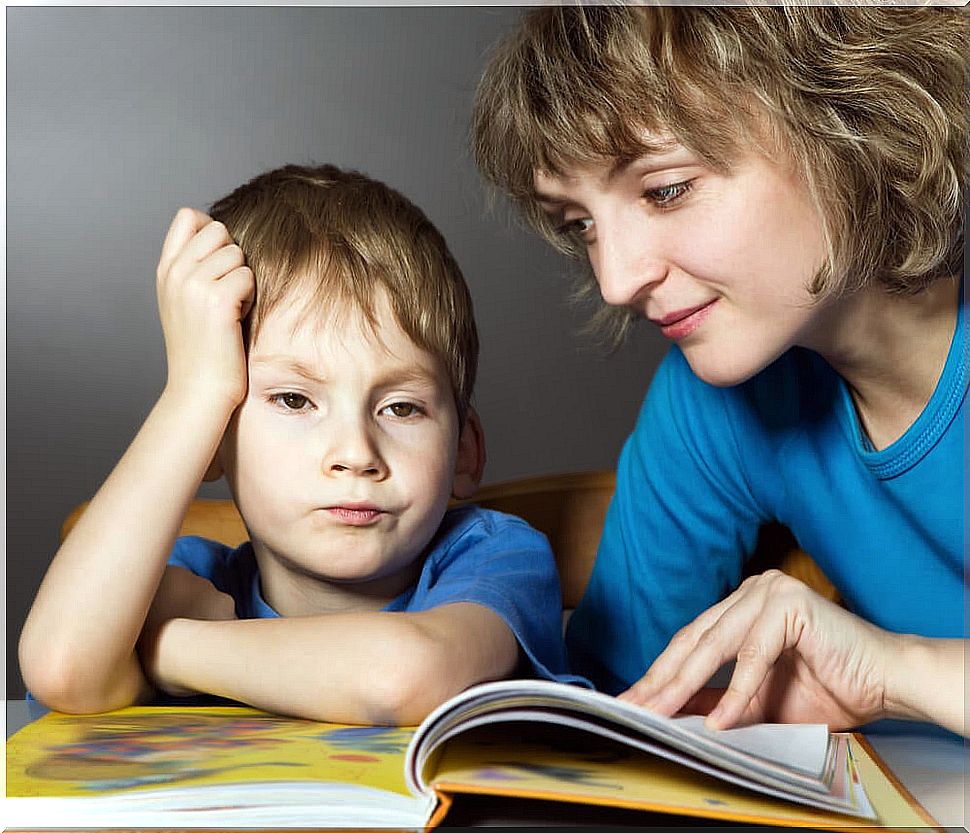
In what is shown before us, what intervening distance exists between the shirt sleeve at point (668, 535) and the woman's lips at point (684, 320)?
0.24 metres

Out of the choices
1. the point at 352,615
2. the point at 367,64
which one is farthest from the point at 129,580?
the point at 367,64

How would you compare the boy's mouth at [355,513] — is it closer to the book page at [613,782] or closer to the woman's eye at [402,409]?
the woman's eye at [402,409]

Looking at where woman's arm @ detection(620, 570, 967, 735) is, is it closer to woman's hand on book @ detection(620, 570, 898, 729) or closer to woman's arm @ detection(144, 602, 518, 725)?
woman's hand on book @ detection(620, 570, 898, 729)

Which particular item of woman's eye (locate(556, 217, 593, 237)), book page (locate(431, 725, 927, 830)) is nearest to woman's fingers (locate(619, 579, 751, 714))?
book page (locate(431, 725, 927, 830))

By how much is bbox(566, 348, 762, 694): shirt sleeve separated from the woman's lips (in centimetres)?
24

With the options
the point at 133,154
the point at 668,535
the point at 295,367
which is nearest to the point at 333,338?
the point at 295,367

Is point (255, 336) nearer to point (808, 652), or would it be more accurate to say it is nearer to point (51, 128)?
point (808, 652)

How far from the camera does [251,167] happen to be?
6.41ft

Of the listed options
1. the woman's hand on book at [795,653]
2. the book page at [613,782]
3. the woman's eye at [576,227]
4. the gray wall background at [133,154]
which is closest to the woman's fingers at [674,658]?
the woman's hand on book at [795,653]

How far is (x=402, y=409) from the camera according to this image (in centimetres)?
105

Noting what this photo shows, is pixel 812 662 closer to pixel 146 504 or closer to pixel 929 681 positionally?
pixel 929 681

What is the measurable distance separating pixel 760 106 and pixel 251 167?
1.13 metres

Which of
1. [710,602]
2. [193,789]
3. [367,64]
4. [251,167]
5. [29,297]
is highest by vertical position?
[367,64]

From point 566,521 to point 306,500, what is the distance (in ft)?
1.65
